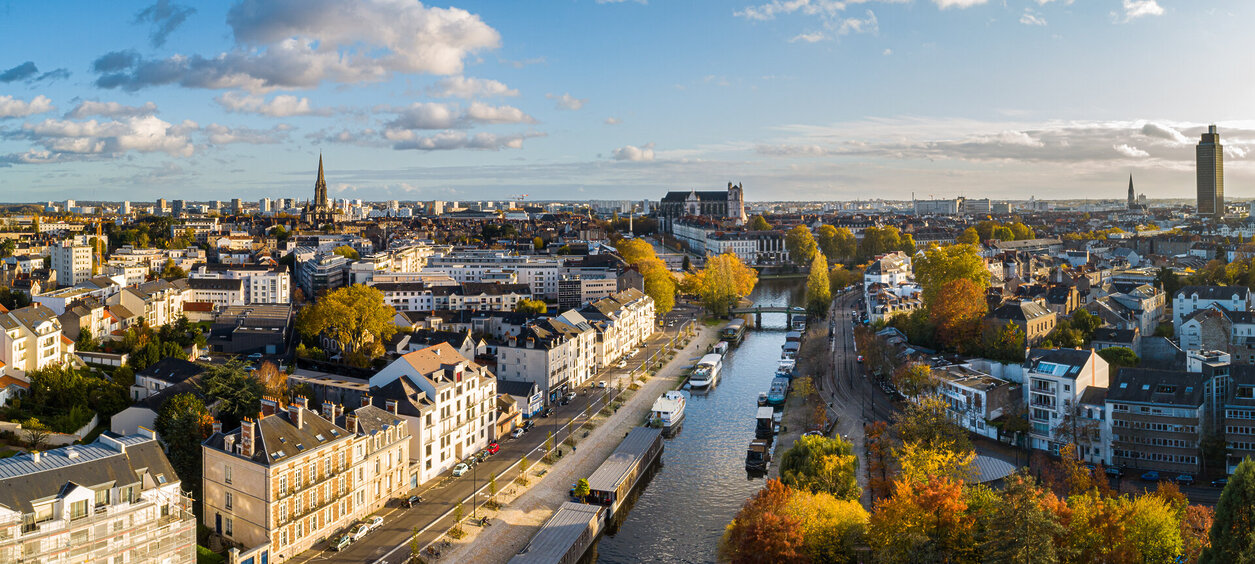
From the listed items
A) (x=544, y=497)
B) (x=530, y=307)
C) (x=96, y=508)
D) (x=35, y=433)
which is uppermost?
(x=530, y=307)

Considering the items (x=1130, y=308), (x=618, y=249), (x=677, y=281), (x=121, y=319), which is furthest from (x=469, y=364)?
(x=618, y=249)

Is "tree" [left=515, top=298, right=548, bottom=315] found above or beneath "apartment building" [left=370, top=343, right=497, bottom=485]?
above

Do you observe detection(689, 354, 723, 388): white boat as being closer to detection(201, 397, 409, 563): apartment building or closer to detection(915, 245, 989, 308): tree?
detection(915, 245, 989, 308): tree

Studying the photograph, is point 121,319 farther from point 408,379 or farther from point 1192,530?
point 1192,530

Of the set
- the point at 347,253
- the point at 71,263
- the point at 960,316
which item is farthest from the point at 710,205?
the point at 960,316

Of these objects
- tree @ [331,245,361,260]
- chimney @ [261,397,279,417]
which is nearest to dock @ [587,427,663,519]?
chimney @ [261,397,279,417]

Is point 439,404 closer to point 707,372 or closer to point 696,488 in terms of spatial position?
point 696,488
